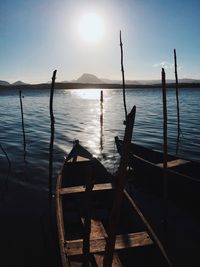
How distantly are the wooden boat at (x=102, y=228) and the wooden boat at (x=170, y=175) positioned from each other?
2297 mm

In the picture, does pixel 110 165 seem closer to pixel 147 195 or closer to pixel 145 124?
pixel 147 195

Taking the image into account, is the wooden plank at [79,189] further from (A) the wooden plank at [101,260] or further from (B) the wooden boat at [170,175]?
(A) the wooden plank at [101,260]

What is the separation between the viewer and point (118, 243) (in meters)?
7.12

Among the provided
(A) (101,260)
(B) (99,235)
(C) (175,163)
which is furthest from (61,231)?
(C) (175,163)

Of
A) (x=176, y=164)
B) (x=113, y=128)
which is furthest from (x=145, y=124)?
(x=176, y=164)

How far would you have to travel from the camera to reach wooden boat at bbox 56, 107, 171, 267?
5930 millimetres

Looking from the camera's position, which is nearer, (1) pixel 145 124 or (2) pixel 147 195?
(2) pixel 147 195

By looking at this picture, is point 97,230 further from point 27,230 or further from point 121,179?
point 121,179

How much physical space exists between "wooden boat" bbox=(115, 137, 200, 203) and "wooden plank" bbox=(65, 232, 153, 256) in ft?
13.4

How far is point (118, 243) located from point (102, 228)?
1860 mm

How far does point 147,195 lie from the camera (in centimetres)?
1273

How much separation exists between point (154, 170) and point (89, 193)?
7203 mm

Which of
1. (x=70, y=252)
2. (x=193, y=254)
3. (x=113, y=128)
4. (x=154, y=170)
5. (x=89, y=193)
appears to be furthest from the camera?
(x=113, y=128)

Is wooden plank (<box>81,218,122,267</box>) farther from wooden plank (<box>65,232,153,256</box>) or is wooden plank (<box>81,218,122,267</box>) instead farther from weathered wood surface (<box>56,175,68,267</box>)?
weathered wood surface (<box>56,175,68,267</box>)
